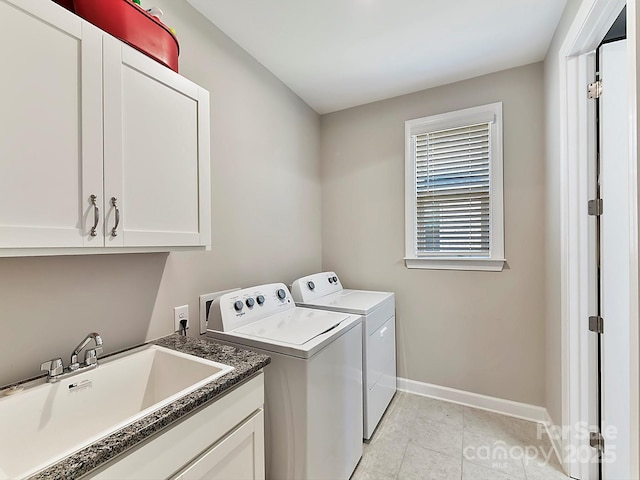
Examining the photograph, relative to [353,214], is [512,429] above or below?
below

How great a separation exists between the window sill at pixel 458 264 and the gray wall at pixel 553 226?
325mm

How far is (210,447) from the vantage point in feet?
3.20

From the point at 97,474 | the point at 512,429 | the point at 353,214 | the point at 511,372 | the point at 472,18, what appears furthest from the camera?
the point at 353,214

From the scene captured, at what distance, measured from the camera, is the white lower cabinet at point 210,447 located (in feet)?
2.55

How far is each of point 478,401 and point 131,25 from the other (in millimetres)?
3035

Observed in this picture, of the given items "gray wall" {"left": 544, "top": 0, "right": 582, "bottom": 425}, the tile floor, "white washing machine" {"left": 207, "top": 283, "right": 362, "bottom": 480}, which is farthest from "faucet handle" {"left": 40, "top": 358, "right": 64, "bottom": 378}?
"gray wall" {"left": 544, "top": 0, "right": 582, "bottom": 425}

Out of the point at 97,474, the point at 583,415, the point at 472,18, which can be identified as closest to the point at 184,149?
the point at 97,474

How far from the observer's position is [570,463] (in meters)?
1.64

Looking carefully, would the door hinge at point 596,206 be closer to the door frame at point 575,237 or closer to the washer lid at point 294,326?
the door frame at point 575,237

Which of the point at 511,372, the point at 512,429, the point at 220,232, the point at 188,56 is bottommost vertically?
the point at 512,429

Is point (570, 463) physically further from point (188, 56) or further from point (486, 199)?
point (188, 56)

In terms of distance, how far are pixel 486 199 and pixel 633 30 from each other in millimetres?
1517

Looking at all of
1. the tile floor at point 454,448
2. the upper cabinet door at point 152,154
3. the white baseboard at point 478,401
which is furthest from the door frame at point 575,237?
the upper cabinet door at point 152,154

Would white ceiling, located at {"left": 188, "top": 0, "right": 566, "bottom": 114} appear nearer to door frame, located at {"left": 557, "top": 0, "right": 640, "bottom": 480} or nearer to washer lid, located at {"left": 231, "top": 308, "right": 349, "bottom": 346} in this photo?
door frame, located at {"left": 557, "top": 0, "right": 640, "bottom": 480}
